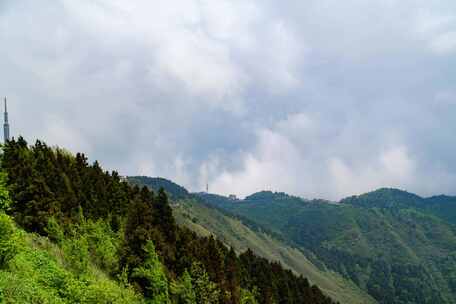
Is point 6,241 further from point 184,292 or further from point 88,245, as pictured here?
point 184,292

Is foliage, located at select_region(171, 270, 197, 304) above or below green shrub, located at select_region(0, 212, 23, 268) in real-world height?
below

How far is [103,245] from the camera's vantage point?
5728 centimetres

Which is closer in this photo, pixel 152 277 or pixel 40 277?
pixel 40 277

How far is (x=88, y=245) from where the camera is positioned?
5503 centimetres

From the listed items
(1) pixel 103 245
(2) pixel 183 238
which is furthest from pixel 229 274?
(1) pixel 103 245

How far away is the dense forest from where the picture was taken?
37.0 meters

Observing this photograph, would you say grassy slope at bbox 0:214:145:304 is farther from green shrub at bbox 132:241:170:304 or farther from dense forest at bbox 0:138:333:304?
green shrub at bbox 132:241:170:304

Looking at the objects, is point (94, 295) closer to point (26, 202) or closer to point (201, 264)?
point (26, 202)

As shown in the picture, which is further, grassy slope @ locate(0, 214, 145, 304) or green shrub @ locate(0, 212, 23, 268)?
green shrub @ locate(0, 212, 23, 268)

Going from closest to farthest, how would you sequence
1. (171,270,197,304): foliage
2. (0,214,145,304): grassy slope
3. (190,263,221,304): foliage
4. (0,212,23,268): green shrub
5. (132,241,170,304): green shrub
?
(0,214,145,304): grassy slope, (0,212,23,268): green shrub, (132,241,170,304): green shrub, (171,270,197,304): foliage, (190,263,221,304): foliage

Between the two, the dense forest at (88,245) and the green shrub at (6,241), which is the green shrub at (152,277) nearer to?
the dense forest at (88,245)

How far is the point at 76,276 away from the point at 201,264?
76.5ft

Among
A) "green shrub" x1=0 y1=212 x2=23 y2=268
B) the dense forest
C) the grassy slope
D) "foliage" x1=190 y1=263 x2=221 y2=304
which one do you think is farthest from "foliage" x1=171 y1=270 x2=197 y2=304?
"green shrub" x1=0 y1=212 x2=23 y2=268

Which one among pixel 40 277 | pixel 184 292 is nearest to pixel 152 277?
pixel 184 292
